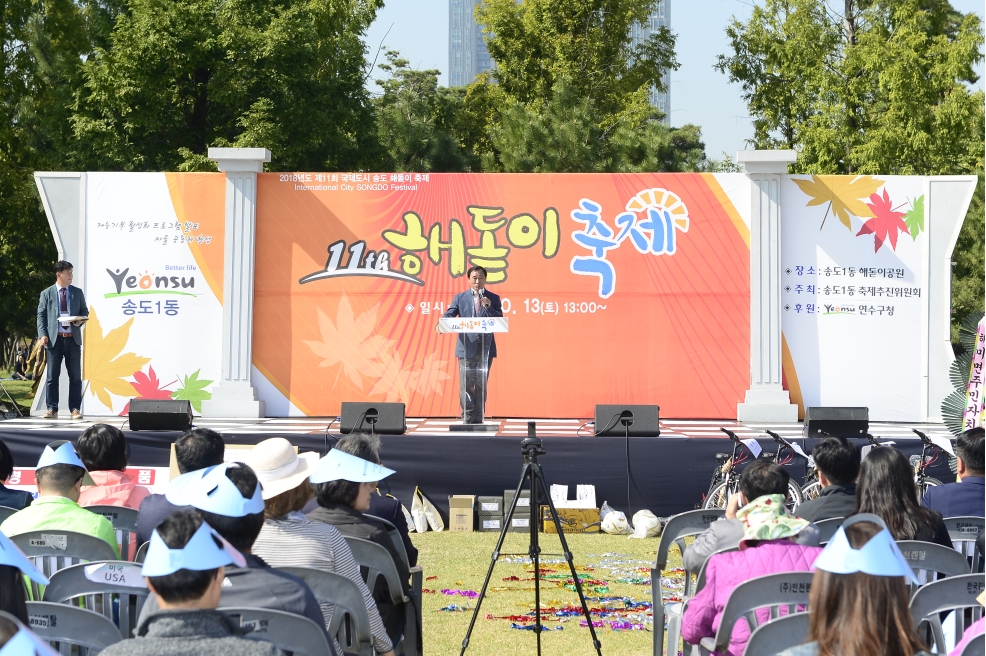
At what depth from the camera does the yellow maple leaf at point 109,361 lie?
11391 mm

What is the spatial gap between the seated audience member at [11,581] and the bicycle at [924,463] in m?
6.66

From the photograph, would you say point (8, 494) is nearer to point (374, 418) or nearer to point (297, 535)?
point (297, 535)

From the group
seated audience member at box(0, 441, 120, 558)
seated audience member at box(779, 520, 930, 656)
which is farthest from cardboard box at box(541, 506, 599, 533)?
seated audience member at box(779, 520, 930, 656)

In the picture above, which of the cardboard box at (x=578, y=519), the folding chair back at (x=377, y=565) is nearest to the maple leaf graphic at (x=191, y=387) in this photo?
the cardboard box at (x=578, y=519)

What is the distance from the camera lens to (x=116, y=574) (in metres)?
3.05

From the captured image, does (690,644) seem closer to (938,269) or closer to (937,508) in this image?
(937,508)

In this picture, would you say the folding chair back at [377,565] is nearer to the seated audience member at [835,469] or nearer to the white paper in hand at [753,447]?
the seated audience member at [835,469]

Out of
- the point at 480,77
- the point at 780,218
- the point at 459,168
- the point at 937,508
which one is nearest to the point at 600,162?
the point at 459,168

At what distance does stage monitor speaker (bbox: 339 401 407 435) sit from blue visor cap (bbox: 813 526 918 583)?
6.83 metres

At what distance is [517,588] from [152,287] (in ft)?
21.8

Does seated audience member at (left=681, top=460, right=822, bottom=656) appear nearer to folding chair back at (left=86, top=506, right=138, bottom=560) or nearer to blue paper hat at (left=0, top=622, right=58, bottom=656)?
blue paper hat at (left=0, top=622, right=58, bottom=656)

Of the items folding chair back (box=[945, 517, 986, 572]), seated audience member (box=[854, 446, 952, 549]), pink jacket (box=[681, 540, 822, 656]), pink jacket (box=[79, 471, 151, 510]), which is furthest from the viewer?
pink jacket (box=[79, 471, 151, 510])

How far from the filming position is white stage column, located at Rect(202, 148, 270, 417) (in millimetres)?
11312

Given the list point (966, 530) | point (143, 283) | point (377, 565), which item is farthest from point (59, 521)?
point (143, 283)
